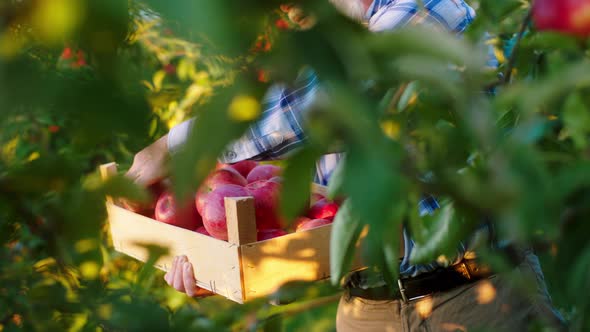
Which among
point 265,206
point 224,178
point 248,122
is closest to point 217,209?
point 265,206

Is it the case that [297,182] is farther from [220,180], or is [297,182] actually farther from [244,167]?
[244,167]

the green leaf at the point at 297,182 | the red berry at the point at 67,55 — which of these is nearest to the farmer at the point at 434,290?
the red berry at the point at 67,55

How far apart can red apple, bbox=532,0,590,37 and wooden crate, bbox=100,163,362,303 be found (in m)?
0.92

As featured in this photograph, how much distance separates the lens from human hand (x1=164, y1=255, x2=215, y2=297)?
5.00 feet

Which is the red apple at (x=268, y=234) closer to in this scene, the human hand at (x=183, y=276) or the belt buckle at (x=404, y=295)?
the human hand at (x=183, y=276)

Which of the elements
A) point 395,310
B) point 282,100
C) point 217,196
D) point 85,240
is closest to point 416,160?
point 85,240

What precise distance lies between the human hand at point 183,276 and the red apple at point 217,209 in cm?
9

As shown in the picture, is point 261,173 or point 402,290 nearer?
point 402,290

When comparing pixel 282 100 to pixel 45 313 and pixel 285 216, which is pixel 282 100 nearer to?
pixel 45 313

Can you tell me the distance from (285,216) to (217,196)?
1.19 metres

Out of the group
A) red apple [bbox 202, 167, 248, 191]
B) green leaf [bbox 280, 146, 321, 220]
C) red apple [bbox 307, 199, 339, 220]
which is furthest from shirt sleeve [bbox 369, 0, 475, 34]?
green leaf [bbox 280, 146, 321, 220]

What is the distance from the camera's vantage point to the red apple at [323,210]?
1.58 m

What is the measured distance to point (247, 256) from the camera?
4.50ft

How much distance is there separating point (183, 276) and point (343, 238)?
36.9 inches
